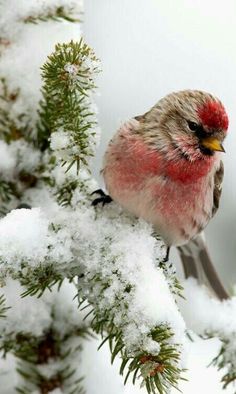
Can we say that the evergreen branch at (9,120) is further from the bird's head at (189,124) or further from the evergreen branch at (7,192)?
the bird's head at (189,124)

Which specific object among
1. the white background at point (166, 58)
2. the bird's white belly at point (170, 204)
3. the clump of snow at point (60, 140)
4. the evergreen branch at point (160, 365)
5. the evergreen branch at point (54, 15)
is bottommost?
the evergreen branch at point (160, 365)

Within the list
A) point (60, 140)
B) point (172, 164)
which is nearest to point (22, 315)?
point (60, 140)

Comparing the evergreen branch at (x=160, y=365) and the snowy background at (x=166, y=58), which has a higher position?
the snowy background at (x=166, y=58)

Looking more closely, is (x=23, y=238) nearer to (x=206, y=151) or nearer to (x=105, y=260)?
(x=105, y=260)

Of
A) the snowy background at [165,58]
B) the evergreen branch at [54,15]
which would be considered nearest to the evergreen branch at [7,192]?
the evergreen branch at [54,15]

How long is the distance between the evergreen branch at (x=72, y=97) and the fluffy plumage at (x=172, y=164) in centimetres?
33

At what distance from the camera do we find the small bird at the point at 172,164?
6.06ft

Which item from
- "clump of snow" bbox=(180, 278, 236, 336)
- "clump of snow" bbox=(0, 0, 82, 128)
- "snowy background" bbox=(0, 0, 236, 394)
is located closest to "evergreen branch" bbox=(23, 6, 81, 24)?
"clump of snow" bbox=(0, 0, 82, 128)

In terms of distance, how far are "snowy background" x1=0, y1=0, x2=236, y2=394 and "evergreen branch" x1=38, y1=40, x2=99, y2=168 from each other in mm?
1229

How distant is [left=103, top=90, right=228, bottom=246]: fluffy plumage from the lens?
1849mm

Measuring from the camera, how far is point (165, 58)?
311cm

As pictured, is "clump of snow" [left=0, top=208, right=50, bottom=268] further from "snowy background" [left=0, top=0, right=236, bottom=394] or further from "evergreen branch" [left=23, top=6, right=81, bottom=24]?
"snowy background" [left=0, top=0, right=236, bottom=394]

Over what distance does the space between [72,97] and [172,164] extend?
17.6 inches

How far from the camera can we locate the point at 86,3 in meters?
3.28
